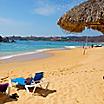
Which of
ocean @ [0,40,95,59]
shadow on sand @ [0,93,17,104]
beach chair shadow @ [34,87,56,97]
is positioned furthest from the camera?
ocean @ [0,40,95,59]

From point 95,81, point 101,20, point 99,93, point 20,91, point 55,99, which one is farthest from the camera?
point 95,81

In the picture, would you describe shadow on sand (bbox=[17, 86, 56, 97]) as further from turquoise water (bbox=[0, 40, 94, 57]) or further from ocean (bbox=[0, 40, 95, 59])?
turquoise water (bbox=[0, 40, 94, 57])

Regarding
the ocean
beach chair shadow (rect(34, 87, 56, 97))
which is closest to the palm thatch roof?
beach chair shadow (rect(34, 87, 56, 97))

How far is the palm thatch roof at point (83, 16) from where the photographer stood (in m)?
5.95

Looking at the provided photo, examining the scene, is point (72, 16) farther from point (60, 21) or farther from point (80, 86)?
point (80, 86)

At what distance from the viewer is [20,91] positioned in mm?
7137

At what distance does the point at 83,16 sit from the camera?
6.18 metres

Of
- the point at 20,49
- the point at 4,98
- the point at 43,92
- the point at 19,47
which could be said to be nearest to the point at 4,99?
the point at 4,98

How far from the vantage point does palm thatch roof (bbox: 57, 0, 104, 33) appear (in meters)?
5.95

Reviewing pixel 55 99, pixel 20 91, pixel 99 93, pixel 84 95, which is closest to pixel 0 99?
pixel 20 91

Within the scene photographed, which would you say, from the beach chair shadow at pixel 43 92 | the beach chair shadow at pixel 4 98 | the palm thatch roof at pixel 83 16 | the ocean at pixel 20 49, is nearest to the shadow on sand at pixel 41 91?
the beach chair shadow at pixel 43 92

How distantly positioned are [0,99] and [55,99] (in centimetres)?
133

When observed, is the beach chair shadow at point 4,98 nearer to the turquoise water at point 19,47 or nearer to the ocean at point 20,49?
the ocean at point 20,49

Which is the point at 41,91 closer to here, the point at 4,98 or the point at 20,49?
the point at 4,98
